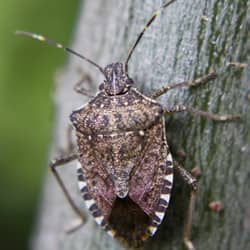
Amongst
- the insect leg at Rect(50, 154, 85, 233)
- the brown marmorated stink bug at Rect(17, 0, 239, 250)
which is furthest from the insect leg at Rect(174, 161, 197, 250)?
the insect leg at Rect(50, 154, 85, 233)

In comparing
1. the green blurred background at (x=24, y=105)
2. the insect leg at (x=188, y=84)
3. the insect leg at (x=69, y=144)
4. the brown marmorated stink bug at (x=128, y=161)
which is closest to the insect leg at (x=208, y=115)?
the brown marmorated stink bug at (x=128, y=161)

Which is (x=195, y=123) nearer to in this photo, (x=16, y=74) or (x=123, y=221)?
(x=123, y=221)

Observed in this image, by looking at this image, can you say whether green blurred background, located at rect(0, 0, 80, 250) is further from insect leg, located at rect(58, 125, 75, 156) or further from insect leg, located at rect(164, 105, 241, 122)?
insect leg, located at rect(164, 105, 241, 122)

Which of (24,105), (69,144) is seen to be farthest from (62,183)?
(24,105)

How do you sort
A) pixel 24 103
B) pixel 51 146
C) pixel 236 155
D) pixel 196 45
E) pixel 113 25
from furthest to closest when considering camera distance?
1. pixel 24 103
2. pixel 51 146
3. pixel 113 25
4. pixel 236 155
5. pixel 196 45

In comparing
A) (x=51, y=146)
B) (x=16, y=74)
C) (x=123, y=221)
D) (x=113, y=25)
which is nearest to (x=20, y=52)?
(x=16, y=74)

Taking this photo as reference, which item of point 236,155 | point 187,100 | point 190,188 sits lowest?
point 190,188
